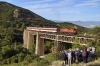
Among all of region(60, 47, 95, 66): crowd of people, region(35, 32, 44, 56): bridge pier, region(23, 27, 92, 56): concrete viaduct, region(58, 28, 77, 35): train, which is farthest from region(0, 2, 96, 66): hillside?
region(58, 28, 77, 35): train

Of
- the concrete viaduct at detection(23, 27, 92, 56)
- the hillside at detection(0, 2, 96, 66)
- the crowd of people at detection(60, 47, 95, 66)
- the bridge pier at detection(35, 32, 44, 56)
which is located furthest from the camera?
the bridge pier at detection(35, 32, 44, 56)

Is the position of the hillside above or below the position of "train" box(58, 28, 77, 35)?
below

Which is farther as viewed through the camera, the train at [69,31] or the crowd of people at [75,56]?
the train at [69,31]

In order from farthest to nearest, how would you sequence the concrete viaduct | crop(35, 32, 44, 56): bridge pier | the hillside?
crop(35, 32, 44, 56): bridge pier < the concrete viaduct < the hillside

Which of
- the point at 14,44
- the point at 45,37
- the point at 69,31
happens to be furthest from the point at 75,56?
the point at 14,44

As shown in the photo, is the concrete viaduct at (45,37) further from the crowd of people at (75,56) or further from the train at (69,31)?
the crowd of people at (75,56)

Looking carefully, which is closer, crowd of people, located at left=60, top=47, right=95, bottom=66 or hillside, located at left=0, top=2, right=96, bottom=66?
crowd of people, located at left=60, top=47, right=95, bottom=66

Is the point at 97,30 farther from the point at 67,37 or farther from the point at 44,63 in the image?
the point at 44,63

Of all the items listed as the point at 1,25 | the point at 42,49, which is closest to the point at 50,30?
the point at 42,49

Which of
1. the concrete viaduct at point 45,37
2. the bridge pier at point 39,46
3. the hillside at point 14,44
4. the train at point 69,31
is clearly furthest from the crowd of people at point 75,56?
the bridge pier at point 39,46

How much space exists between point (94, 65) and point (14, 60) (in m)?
13.3

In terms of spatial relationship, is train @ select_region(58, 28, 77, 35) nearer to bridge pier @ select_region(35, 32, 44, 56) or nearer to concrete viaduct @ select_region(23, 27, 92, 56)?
concrete viaduct @ select_region(23, 27, 92, 56)

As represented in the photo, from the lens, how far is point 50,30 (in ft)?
135

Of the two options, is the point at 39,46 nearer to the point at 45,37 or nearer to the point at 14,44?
the point at 45,37
